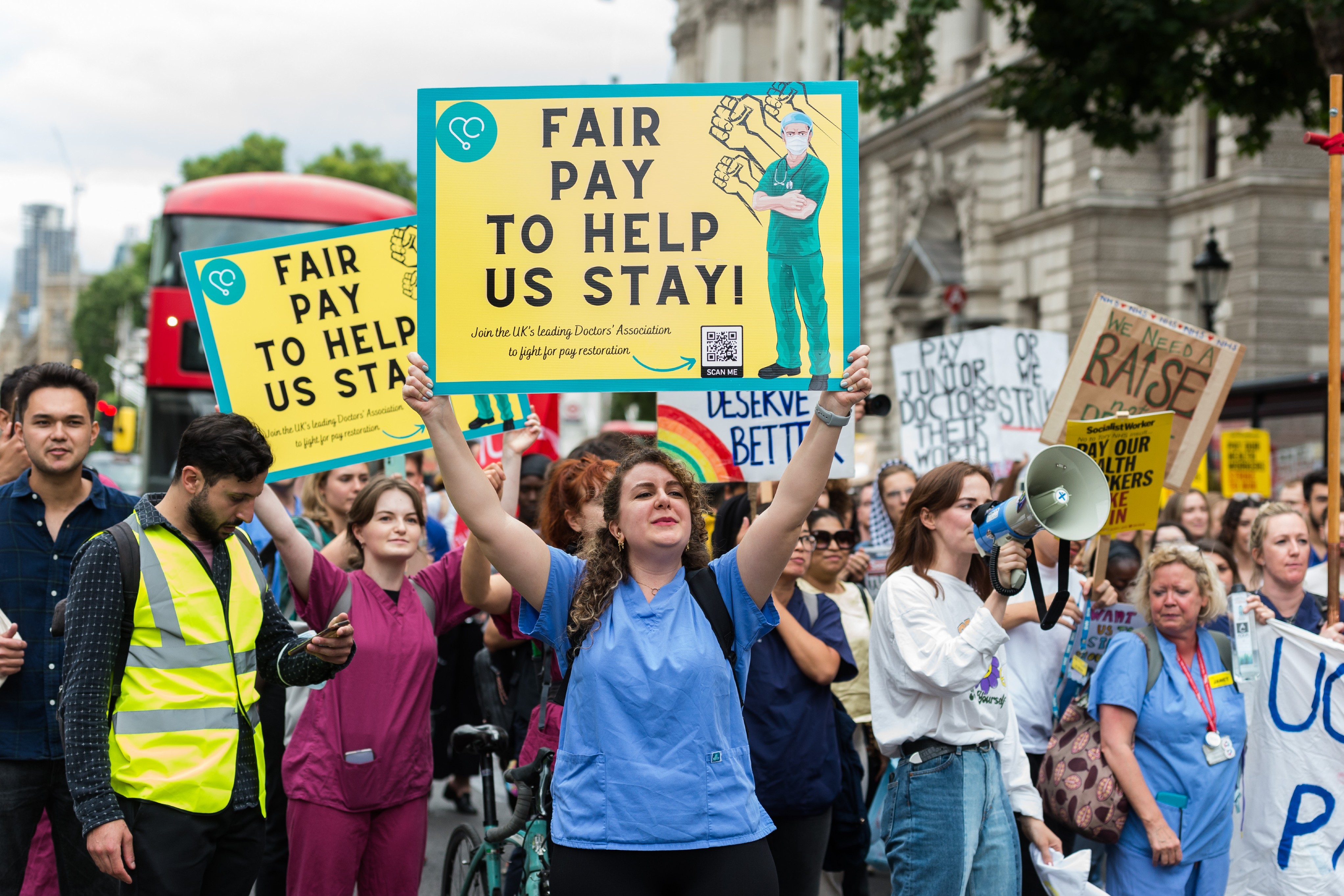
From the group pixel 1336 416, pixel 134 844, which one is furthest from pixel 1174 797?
pixel 134 844

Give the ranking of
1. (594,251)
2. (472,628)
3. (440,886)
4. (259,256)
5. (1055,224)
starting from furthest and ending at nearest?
1. (1055,224)
2. (472,628)
3. (440,886)
4. (259,256)
5. (594,251)

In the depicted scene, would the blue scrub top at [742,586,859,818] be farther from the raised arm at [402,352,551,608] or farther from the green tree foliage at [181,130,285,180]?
the green tree foliage at [181,130,285,180]

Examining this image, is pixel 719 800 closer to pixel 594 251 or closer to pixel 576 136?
pixel 594 251

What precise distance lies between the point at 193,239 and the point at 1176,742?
12.7 meters

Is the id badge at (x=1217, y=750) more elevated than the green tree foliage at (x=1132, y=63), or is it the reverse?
the green tree foliage at (x=1132, y=63)

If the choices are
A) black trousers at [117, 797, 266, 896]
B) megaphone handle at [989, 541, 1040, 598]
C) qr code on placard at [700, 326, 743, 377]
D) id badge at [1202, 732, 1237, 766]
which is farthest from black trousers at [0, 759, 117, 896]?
id badge at [1202, 732, 1237, 766]

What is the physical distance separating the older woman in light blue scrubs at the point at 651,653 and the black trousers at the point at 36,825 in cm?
172

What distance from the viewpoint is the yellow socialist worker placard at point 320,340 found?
5.16 metres

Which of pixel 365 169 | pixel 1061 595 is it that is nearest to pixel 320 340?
pixel 1061 595

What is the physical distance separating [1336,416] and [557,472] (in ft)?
9.15

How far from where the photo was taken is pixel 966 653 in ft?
12.7

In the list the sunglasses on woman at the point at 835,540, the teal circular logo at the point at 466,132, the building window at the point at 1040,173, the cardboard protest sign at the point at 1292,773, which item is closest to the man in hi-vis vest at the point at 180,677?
the teal circular logo at the point at 466,132

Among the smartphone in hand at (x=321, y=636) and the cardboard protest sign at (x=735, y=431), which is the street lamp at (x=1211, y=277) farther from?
the smartphone in hand at (x=321, y=636)

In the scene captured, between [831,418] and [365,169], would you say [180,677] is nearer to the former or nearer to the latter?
[831,418]
